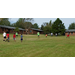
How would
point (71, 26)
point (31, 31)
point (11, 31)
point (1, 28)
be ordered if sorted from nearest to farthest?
point (1, 28)
point (11, 31)
point (31, 31)
point (71, 26)

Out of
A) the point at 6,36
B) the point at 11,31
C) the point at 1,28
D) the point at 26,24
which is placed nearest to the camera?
the point at 6,36

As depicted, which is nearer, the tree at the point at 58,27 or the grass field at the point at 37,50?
the grass field at the point at 37,50

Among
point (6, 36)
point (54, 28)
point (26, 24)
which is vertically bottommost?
point (6, 36)

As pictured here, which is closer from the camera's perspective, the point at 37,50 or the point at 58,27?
the point at 37,50

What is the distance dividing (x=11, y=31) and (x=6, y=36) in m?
36.5

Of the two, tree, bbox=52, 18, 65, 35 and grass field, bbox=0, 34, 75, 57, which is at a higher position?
tree, bbox=52, 18, 65, 35

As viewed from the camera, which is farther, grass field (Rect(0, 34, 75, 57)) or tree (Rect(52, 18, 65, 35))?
tree (Rect(52, 18, 65, 35))

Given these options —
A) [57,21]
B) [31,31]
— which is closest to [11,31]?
[31,31]

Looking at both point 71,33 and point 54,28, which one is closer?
point 54,28

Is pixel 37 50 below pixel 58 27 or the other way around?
below

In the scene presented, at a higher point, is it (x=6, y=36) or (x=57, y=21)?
(x=57, y=21)

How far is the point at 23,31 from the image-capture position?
6075 centimetres

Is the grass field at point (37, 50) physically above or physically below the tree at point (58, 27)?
below

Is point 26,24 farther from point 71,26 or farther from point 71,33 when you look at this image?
point 71,26
